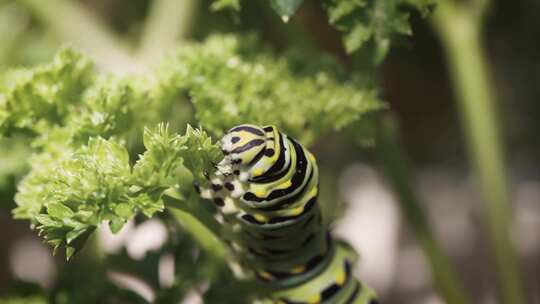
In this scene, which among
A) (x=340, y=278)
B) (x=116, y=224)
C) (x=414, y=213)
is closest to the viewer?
(x=116, y=224)

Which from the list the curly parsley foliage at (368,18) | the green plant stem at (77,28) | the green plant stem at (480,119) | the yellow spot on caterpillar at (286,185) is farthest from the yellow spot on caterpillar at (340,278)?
the green plant stem at (77,28)

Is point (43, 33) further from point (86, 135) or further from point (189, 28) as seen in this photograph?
point (86, 135)

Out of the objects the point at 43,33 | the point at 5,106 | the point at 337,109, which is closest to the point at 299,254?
the point at 337,109

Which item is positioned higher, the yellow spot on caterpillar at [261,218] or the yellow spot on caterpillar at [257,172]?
the yellow spot on caterpillar at [257,172]

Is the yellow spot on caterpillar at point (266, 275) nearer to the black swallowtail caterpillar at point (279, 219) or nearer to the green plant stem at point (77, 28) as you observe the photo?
the black swallowtail caterpillar at point (279, 219)

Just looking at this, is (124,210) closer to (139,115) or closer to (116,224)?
(116,224)

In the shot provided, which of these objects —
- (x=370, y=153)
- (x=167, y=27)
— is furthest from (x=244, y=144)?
(x=370, y=153)

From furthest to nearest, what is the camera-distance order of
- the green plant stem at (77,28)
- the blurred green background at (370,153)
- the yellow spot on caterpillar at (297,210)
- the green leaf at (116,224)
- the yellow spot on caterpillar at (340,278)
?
the green plant stem at (77,28) → the blurred green background at (370,153) → the yellow spot on caterpillar at (340,278) → the yellow spot on caterpillar at (297,210) → the green leaf at (116,224)
